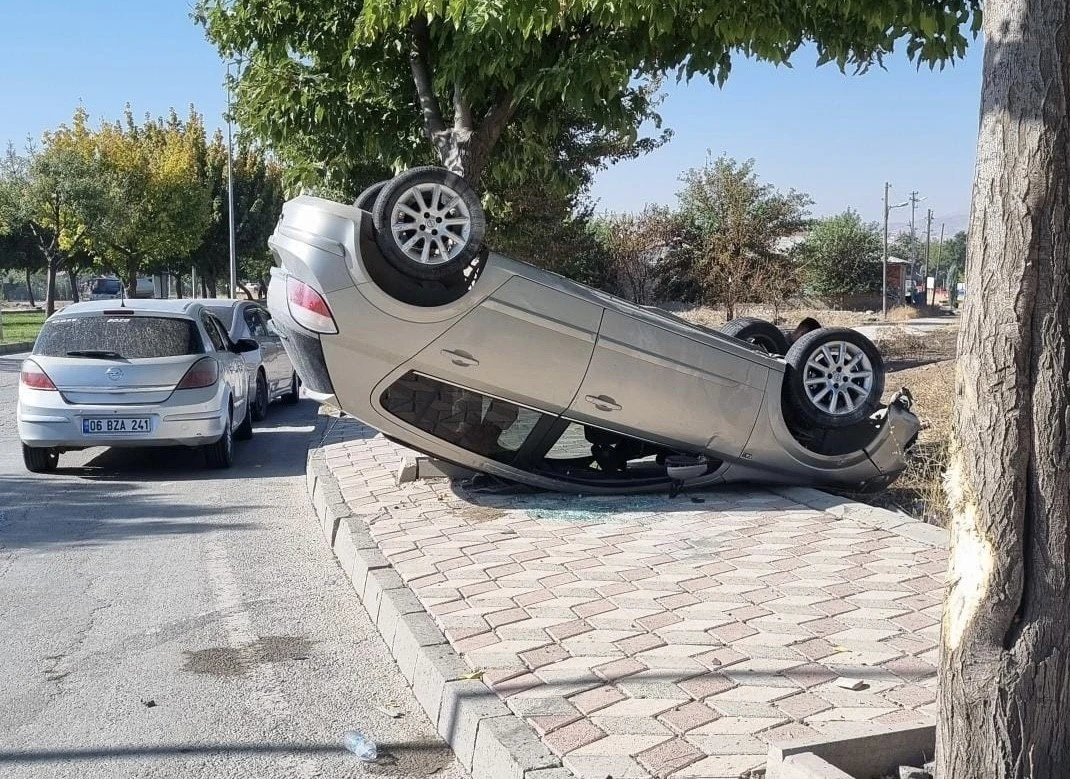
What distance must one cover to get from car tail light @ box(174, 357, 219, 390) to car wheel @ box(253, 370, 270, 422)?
4.44 m

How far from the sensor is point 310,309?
7.47m

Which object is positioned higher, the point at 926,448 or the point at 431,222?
the point at 431,222

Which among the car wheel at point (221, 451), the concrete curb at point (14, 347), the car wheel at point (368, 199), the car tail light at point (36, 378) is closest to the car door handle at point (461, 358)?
the car wheel at point (368, 199)

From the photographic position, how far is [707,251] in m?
23.6

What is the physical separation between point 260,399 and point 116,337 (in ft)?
16.0

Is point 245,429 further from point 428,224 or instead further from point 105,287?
point 105,287

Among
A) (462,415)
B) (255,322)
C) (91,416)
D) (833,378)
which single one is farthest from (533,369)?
(255,322)

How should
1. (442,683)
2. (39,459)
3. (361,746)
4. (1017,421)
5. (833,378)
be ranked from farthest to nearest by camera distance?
(39,459) → (833,378) → (442,683) → (361,746) → (1017,421)

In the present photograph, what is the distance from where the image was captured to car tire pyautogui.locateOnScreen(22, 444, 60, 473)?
10.4m

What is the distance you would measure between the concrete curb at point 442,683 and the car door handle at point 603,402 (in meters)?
1.81

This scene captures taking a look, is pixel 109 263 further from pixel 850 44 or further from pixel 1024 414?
pixel 1024 414

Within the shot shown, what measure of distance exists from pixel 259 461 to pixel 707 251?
14087 mm

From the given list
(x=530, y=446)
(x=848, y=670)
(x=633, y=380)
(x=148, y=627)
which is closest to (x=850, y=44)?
(x=633, y=380)

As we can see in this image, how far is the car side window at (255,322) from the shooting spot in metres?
15.5
